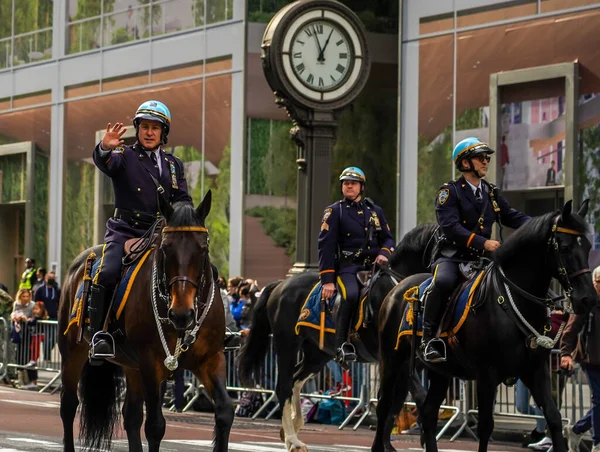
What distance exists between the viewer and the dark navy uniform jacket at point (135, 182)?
37.3 feet

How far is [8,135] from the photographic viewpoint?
38.2 meters

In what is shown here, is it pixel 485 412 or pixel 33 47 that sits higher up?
pixel 33 47

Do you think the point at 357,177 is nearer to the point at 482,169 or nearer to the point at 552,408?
the point at 482,169

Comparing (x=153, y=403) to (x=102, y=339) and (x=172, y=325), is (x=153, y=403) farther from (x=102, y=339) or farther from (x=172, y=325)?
(x=102, y=339)

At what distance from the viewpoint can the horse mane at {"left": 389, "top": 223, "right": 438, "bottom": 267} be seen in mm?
14336

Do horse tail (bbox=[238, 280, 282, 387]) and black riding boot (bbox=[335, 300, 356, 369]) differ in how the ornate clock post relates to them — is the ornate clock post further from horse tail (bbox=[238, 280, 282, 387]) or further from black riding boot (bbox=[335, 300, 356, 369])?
black riding boot (bbox=[335, 300, 356, 369])

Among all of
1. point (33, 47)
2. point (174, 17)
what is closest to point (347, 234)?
point (174, 17)

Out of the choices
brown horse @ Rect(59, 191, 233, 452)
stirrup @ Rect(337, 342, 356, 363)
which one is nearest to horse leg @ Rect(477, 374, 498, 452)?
brown horse @ Rect(59, 191, 233, 452)

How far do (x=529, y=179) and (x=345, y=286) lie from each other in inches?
297

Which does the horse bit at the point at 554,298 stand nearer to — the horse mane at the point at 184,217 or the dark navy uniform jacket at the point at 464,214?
the dark navy uniform jacket at the point at 464,214

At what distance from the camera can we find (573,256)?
11188mm

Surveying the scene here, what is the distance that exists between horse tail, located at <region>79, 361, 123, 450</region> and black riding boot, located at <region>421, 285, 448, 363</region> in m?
2.53

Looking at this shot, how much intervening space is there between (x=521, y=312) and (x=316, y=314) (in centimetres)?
467

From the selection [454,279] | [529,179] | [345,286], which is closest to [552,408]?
[454,279]
